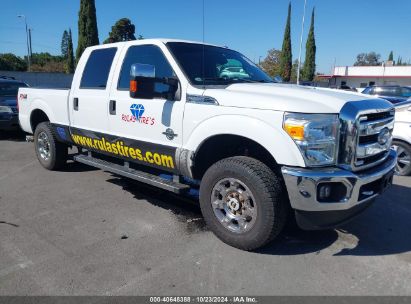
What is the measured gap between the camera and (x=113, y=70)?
477 centimetres

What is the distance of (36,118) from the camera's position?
22.0 ft

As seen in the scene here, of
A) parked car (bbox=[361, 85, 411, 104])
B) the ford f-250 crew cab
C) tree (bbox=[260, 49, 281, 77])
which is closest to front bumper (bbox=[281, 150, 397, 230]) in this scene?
the ford f-250 crew cab

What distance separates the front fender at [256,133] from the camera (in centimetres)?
309

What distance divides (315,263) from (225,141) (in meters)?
1.47

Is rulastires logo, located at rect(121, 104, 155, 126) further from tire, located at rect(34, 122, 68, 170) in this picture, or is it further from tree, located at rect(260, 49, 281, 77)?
tree, located at rect(260, 49, 281, 77)

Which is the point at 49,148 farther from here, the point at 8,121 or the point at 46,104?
the point at 8,121

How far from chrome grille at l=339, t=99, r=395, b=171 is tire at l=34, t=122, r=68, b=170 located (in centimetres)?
477

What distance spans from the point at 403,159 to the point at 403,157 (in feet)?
0.14

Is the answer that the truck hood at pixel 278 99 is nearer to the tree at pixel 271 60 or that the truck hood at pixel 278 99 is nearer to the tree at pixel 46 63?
the tree at pixel 271 60

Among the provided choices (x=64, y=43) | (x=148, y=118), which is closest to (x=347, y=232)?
(x=148, y=118)

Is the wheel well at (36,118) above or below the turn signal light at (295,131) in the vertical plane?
below

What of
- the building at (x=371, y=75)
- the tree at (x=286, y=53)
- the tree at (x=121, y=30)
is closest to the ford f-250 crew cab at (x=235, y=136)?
the tree at (x=286, y=53)

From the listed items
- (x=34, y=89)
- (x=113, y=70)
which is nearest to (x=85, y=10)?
(x=34, y=89)

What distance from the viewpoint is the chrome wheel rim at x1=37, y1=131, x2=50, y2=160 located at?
248 inches
